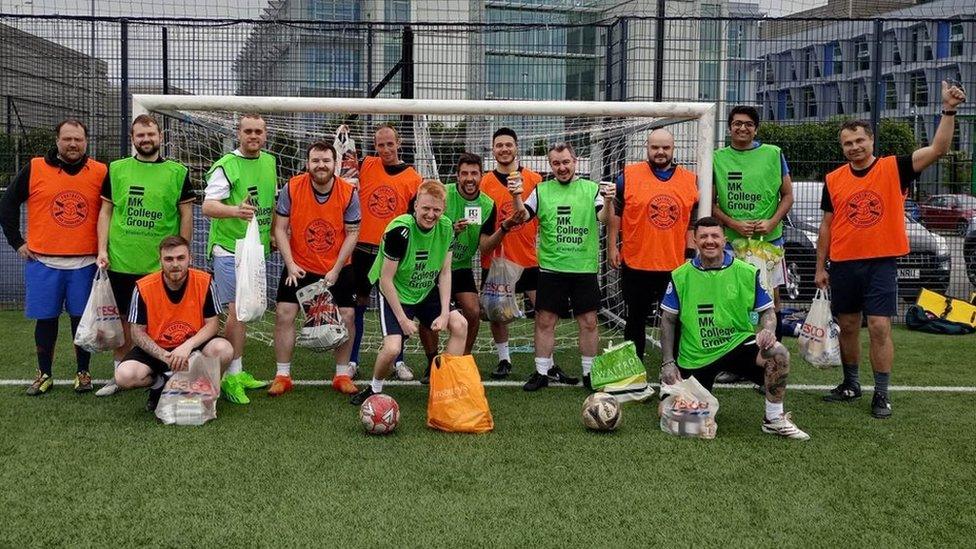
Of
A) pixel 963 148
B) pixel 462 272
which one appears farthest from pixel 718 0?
pixel 462 272

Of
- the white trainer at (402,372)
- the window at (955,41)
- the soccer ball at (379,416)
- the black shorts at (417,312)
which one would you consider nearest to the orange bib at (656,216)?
the black shorts at (417,312)

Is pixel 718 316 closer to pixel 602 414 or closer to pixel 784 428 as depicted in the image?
pixel 784 428

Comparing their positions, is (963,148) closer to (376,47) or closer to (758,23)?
(758,23)

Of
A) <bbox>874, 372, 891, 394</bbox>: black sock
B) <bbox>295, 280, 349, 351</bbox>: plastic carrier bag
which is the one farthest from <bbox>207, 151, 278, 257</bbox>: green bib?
<bbox>874, 372, 891, 394</bbox>: black sock

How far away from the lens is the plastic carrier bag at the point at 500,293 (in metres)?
6.37

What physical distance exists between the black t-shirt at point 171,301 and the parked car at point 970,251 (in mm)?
8619

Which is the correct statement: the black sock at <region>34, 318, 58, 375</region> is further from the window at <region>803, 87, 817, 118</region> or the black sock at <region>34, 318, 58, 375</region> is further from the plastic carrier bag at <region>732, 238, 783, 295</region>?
the window at <region>803, 87, 817, 118</region>

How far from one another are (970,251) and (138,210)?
9.20 meters

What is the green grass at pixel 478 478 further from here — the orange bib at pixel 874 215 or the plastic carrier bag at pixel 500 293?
the orange bib at pixel 874 215

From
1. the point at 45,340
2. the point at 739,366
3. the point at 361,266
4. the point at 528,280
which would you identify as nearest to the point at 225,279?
the point at 361,266

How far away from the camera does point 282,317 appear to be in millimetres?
5840

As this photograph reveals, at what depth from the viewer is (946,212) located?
32.6 feet

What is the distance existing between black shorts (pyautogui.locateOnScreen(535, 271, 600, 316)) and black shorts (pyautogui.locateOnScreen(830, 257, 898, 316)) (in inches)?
62.0

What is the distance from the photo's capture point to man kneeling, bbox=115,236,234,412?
503 cm
